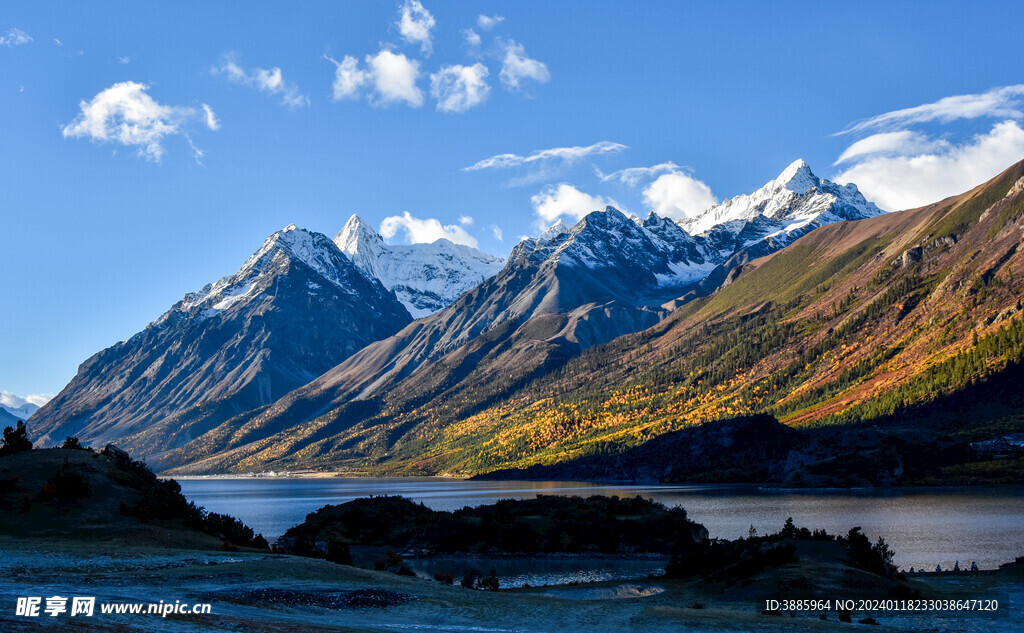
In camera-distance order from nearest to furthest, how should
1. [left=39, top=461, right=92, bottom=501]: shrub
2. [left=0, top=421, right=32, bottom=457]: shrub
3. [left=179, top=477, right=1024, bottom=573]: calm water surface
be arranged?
[left=39, top=461, right=92, bottom=501]: shrub → [left=0, top=421, right=32, bottom=457]: shrub → [left=179, top=477, right=1024, bottom=573]: calm water surface

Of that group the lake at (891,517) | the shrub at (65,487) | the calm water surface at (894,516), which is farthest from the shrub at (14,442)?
the calm water surface at (894,516)

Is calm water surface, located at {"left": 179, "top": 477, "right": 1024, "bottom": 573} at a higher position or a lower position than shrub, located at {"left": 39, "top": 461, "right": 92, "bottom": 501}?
lower

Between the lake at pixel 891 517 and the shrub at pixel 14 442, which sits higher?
the shrub at pixel 14 442

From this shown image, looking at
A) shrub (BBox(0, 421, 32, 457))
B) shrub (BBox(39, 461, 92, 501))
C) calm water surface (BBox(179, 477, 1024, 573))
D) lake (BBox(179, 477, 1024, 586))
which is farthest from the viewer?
calm water surface (BBox(179, 477, 1024, 573))

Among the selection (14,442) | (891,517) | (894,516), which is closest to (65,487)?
(14,442)

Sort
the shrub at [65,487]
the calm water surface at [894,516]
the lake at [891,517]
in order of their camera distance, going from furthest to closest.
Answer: the calm water surface at [894,516], the lake at [891,517], the shrub at [65,487]

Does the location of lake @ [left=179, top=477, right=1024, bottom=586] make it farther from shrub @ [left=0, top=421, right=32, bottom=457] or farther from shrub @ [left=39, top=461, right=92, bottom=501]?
shrub @ [left=0, top=421, right=32, bottom=457]

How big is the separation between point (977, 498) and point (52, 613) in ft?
534

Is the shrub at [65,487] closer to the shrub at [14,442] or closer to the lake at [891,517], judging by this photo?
the shrub at [14,442]

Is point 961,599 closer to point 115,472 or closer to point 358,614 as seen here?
point 358,614

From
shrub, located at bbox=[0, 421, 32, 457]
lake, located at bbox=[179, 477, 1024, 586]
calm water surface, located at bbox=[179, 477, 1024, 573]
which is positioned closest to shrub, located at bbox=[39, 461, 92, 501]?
shrub, located at bbox=[0, 421, 32, 457]

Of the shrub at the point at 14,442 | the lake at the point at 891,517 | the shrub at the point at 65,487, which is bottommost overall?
the lake at the point at 891,517

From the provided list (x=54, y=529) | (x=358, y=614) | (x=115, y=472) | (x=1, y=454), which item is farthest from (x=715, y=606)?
(x=1, y=454)

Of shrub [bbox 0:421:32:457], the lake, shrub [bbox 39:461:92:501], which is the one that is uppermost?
shrub [bbox 0:421:32:457]
